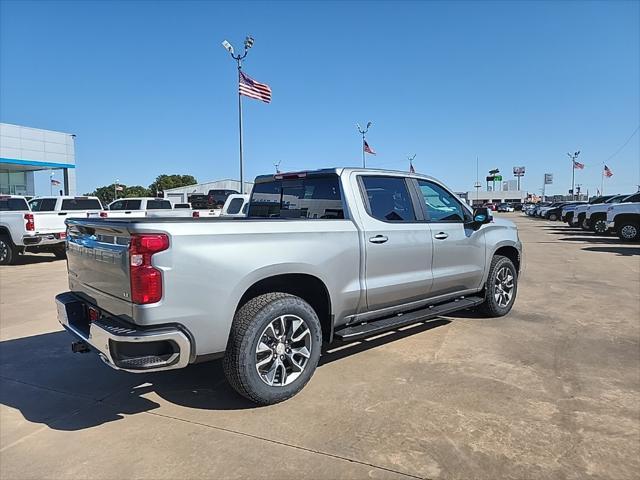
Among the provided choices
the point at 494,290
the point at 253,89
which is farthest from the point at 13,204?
the point at 494,290

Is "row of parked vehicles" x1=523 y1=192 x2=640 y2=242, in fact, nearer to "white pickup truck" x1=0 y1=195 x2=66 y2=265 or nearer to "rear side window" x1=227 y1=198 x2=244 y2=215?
"rear side window" x1=227 y1=198 x2=244 y2=215

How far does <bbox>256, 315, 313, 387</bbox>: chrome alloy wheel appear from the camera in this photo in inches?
139

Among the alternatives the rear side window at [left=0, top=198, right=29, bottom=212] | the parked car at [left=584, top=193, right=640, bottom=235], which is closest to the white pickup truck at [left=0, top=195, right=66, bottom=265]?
the rear side window at [left=0, top=198, right=29, bottom=212]

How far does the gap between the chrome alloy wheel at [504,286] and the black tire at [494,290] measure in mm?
18

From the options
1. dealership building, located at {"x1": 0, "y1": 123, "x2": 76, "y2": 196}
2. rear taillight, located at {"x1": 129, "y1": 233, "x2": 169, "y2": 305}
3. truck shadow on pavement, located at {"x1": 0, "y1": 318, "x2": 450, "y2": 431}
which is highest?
dealership building, located at {"x1": 0, "y1": 123, "x2": 76, "y2": 196}

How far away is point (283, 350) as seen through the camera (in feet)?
11.9

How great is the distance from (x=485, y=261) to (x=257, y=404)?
3464mm

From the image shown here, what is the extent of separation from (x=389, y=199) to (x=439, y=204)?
943 millimetres

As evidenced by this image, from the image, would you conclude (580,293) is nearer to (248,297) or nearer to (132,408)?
(248,297)

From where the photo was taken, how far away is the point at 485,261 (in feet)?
18.8

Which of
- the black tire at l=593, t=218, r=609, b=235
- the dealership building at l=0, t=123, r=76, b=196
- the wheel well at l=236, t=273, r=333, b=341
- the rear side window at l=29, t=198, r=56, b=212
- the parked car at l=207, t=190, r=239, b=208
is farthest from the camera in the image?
the dealership building at l=0, t=123, r=76, b=196

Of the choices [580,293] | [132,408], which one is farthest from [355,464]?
[580,293]

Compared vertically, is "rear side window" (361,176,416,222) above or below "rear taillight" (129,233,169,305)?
above

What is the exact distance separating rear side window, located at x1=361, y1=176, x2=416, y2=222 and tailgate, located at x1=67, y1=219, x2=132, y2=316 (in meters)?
2.24
